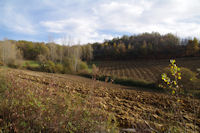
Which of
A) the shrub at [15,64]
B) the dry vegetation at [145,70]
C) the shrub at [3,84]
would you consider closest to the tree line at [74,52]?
the shrub at [15,64]

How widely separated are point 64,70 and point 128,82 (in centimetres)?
1525

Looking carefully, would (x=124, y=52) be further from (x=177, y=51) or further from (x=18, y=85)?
(x=18, y=85)

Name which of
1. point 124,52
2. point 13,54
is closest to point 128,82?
point 13,54

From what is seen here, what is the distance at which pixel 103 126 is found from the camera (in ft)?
6.86

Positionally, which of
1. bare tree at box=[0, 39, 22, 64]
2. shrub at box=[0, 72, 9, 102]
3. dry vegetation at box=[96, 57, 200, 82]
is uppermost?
bare tree at box=[0, 39, 22, 64]

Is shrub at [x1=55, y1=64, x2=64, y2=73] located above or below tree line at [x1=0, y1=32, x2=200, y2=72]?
below

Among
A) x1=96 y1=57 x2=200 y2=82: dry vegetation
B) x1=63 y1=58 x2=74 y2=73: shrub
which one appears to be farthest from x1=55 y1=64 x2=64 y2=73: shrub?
x1=96 y1=57 x2=200 y2=82: dry vegetation

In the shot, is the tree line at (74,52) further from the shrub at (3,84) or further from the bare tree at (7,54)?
the shrub at (3,84)

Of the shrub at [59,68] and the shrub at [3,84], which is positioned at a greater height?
the shrub at [3,84]

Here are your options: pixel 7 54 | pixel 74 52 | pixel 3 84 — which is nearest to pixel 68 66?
pixel 74 52

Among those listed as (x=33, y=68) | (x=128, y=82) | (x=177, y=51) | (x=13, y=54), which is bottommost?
(x=128, y=82)

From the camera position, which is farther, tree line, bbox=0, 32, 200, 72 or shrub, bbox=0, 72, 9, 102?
tree line, bbox=0, 32, 200, 72

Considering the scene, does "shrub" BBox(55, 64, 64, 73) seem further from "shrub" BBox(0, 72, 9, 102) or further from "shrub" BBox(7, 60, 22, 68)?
"shrub" BBox(0, 72, 9, 102)

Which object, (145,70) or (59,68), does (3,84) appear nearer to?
(59,68)
